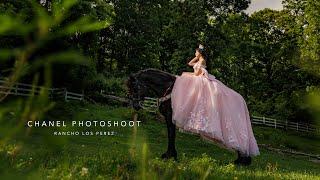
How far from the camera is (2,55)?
1249 millimetres

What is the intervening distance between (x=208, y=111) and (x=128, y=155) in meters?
4.84

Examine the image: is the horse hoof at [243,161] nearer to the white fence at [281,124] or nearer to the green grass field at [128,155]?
the green grass field at [128,155]

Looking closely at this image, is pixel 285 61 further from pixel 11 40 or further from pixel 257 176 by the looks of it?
pixel 257 176

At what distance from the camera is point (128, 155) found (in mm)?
10258

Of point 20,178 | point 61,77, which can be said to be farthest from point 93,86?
point 20,178

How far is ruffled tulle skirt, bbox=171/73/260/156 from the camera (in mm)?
14578

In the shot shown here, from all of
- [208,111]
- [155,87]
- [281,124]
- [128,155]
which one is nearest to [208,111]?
[208,111]

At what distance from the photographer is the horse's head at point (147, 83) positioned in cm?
1526

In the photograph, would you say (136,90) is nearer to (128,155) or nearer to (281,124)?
(128,155)

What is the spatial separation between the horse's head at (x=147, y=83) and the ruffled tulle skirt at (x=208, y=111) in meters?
0.35

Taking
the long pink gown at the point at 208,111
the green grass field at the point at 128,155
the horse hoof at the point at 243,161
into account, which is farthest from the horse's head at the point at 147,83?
the horse hoof at the point at 243,161

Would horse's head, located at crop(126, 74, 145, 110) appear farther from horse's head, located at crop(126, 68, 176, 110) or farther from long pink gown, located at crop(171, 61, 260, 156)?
long pink gown, located at crop(171, 61, 260, 156)

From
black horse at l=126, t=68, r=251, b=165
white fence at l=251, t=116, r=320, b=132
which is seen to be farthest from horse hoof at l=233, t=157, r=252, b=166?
white fence at l=251, t=116, r=320, b=132

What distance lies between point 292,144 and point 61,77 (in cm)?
1798
